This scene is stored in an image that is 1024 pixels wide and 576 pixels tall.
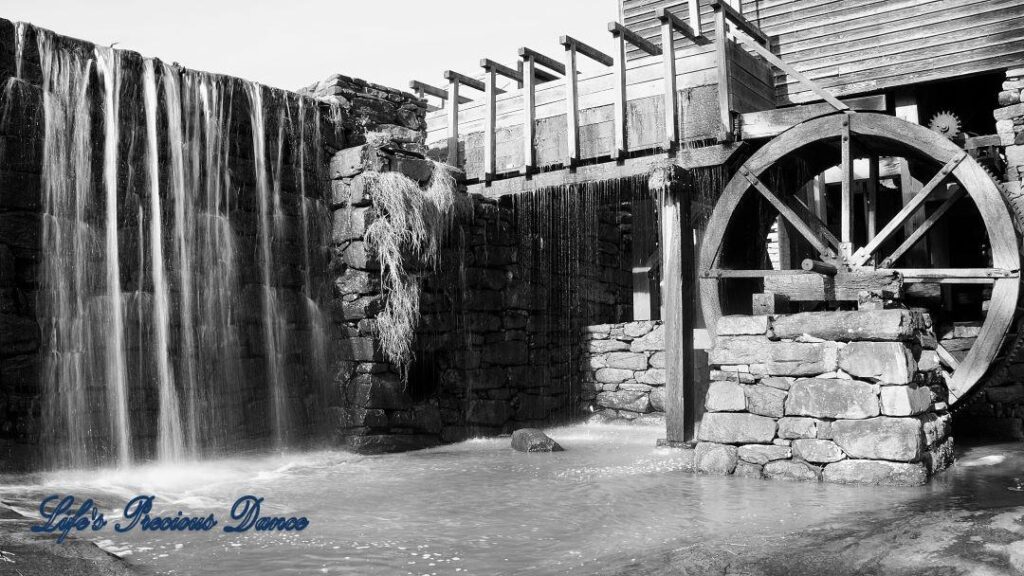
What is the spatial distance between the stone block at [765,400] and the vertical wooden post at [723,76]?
2.52 m

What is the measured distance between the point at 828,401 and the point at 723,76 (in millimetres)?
3082

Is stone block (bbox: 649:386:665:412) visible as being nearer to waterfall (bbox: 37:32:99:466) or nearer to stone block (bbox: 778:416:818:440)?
stone block (bbox: 778:416:818:440)

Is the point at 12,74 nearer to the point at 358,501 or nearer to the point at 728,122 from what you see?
the point at 358,501

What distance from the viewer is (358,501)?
17.2 ft

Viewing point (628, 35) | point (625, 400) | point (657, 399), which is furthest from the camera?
point (625, 400)

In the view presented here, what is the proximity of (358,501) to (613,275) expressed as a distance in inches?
258

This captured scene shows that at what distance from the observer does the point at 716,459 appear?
19.4 feet

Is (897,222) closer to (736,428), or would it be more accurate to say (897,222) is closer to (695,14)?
(736,428)

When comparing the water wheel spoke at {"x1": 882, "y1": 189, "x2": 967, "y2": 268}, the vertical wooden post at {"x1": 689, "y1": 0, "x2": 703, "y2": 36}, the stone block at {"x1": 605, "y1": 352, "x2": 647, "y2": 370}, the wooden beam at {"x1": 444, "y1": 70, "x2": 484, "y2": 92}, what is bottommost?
the stone block at {"x1": 605, "y1": 352, "x2": 647, "y2": 370}

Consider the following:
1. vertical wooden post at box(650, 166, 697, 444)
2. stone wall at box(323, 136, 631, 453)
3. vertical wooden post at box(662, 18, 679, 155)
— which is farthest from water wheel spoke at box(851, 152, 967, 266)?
stone wall at box(323, 136, 631, 453)

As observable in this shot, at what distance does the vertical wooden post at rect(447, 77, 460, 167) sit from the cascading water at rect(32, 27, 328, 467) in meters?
1.65

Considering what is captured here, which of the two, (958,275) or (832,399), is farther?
(958,275)

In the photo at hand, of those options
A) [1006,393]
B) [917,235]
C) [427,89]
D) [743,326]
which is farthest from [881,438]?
[427,89]

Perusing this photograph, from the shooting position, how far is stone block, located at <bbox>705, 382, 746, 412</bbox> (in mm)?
5867
